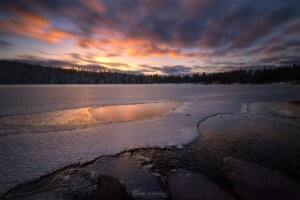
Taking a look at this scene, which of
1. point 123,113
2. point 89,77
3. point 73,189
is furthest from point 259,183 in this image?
point 89,77

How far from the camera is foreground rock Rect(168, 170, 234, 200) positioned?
11.5 ft

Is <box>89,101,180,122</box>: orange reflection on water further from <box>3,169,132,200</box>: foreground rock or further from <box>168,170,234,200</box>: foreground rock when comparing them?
<box>168,170,234,200</box>: foreground rock

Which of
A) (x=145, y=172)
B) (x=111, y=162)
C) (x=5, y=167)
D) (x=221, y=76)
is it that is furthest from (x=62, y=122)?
(x=221, y=76)

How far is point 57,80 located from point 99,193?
109615 millimetres

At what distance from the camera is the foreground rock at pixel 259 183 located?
3.56 metres

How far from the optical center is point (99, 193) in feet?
11.9

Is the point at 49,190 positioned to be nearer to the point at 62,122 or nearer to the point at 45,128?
the point at 45,128

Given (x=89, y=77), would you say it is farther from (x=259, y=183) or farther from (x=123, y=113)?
(x=259, y=183)

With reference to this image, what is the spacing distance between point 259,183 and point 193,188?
1.59 meters

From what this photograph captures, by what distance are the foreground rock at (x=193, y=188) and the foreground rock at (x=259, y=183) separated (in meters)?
0.45

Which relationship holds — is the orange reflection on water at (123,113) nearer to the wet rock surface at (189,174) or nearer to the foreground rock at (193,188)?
the wet rock surface at (189,174)

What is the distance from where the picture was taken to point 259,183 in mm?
4016

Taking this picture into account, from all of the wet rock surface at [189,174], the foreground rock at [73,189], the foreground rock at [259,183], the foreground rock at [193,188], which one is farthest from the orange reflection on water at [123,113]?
the foreground rock at [259,183]

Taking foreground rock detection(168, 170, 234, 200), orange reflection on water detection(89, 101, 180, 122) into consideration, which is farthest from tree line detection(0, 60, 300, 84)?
foreground rock detection(168, 170, 234, 200)
